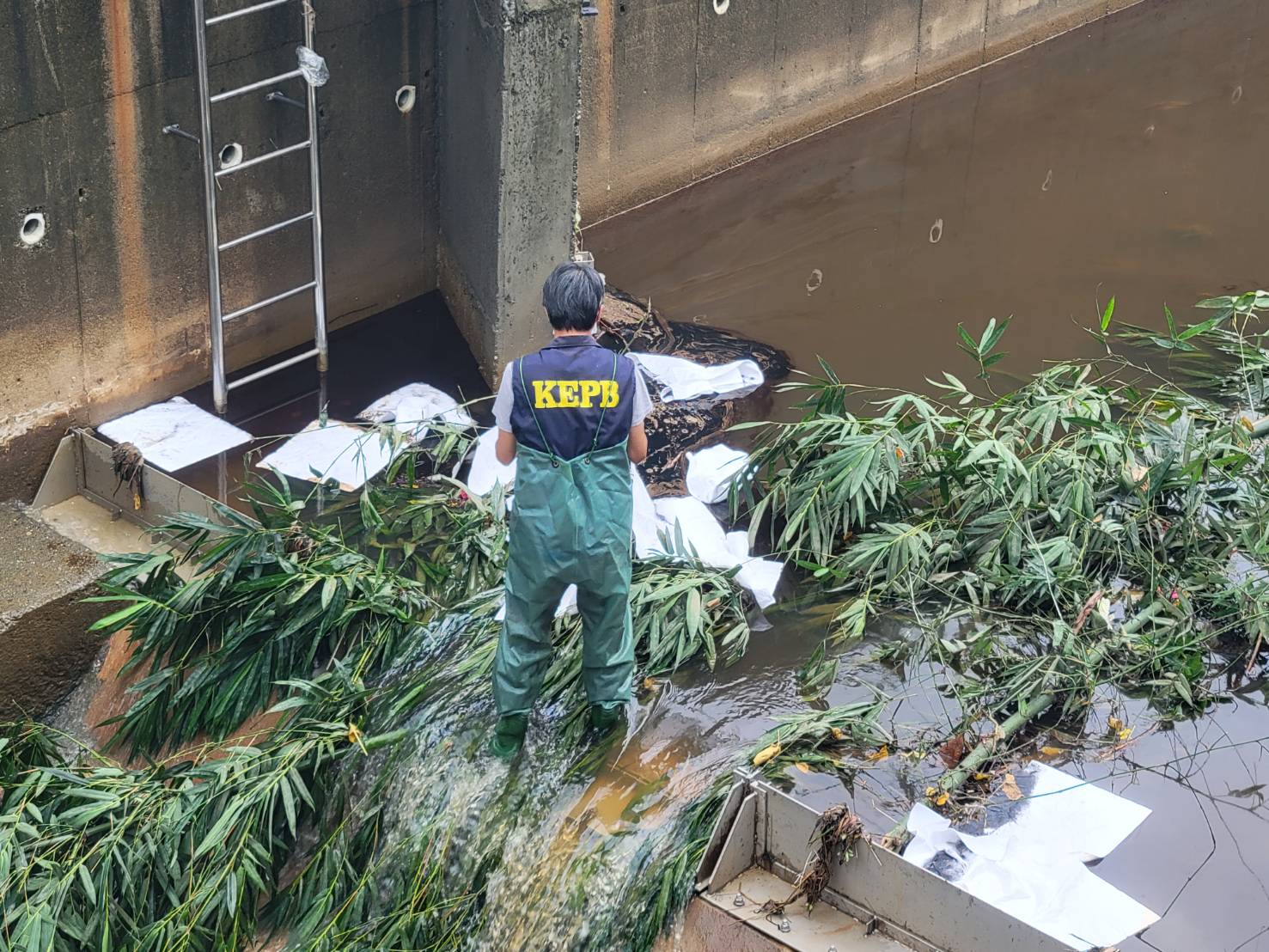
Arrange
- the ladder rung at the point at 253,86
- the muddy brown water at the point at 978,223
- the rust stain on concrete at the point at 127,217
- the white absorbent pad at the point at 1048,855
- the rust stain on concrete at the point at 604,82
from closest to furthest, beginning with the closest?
the white absorbent pad at the point at 1048,855, the rust stain on concrete at the point at 127,217, the ladder rung at the point at 253,86, the muddy brown water at the point at 978,223, the rust stain on concrete at the point at 604,82

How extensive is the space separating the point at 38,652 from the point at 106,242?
5.72 ft

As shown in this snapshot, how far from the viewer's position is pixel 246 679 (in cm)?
498

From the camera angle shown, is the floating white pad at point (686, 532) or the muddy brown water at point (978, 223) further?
the muddy brown water at point (978, 223)

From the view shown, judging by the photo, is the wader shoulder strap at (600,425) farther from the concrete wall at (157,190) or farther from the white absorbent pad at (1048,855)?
the concrete wall at (157,190)

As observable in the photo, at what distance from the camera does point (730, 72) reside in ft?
32.0

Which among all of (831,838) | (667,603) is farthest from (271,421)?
(831,838)

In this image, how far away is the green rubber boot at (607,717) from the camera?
4406 millimetres

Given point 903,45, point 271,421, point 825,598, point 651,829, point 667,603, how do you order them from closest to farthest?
point 651,829 < point 667,603 < point 825,598 < point 271,421 < point 903,45

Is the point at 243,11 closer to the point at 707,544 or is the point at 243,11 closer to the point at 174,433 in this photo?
the point at 174,433

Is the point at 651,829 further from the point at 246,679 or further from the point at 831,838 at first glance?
the point at 246,679

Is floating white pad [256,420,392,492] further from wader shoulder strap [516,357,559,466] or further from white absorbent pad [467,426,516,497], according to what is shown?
wader shoulder strap [516,357,559,466]

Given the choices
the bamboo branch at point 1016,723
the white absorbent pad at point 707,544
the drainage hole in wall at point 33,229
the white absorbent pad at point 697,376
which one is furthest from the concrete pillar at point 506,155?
the bamboo branch at point 1016,723

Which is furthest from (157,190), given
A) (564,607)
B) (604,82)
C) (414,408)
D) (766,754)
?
(766,754)

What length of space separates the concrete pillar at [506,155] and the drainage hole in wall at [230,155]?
3.43ft
